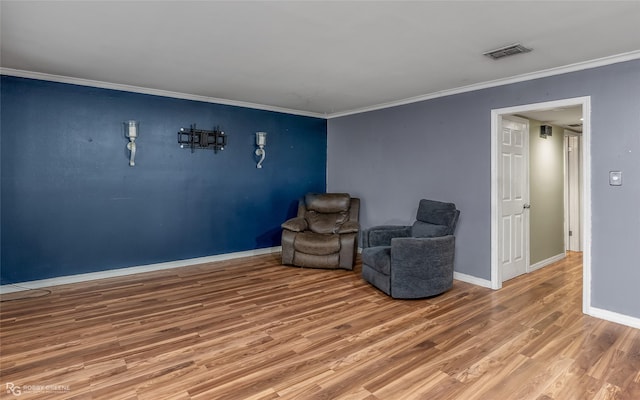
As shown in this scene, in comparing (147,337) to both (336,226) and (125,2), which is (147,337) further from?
(336,226)

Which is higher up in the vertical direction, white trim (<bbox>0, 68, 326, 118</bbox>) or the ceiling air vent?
white trim (<bbox>0, 68, 326, 118</bbox>)

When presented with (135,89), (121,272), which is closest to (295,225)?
(121,272)

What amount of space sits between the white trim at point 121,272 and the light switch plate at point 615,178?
167 inches

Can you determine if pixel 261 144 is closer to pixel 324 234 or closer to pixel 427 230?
pixel 324 234

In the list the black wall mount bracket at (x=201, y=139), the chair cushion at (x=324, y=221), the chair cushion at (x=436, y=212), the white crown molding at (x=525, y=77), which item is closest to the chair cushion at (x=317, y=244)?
the chair cushion at (x=324, y=221)

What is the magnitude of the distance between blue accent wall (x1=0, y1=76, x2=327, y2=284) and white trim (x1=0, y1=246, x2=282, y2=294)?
0.06 metres

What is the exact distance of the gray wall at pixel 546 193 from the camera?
4.79 meters

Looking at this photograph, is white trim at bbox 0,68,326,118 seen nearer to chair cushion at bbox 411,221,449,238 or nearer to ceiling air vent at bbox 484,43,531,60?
chair cushion at bbox 411,221,449,238

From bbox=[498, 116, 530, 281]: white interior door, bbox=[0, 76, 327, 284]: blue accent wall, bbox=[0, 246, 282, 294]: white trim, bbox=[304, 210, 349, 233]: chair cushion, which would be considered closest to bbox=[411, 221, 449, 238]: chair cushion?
bbox=[498, 116, 530, 281]: white interior door

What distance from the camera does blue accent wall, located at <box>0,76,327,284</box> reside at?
3795mm

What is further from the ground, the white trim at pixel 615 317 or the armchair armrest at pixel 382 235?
the armchair armrest at pixel 382 235

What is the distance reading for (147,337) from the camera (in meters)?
2.77

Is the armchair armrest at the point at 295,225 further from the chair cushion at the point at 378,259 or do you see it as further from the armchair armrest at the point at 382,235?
the chair cushion at the point at 378,259

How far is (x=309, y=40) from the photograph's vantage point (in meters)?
2.80
